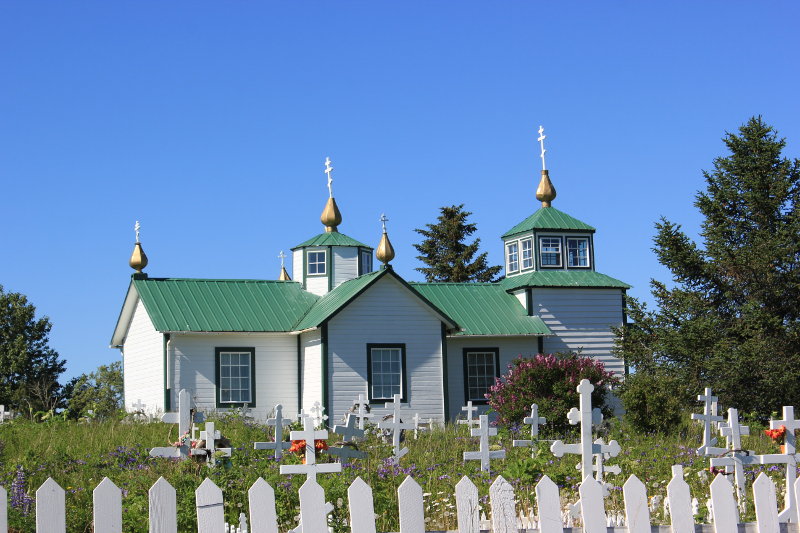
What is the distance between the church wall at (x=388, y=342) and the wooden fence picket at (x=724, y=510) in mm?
18934

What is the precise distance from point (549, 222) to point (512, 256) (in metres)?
1.58

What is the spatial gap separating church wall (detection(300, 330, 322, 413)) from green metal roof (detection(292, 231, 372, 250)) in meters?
3.45

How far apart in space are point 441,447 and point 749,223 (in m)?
12.5

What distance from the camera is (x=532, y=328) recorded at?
27.3 meters

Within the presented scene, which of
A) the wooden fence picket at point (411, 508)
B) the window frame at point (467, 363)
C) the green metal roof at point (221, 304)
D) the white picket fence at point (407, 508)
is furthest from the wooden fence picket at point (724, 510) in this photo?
the window frame at point (467, 363)

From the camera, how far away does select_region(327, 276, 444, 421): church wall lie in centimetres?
2486

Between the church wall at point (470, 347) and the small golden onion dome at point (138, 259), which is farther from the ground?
the small golden onion dome at point (138, 259)

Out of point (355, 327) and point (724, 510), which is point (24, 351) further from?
point (724, 510)

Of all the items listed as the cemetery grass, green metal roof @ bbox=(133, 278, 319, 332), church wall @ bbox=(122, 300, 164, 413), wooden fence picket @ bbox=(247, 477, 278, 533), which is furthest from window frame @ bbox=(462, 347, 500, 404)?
wooden fence picket @ bbox=(247, 477, 278, 533)

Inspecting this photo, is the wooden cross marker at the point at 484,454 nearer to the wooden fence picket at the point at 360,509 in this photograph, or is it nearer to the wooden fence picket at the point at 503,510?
the wooden fence picket at the point at 503,510

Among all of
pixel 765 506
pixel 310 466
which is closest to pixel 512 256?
pixel 310 466

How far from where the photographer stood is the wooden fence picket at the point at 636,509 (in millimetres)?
5809

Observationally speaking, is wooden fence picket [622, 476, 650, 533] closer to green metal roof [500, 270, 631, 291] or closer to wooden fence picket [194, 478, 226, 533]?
wooden fence picket [194, 478, 226, 533]

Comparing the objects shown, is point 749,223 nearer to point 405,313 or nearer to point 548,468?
point 405,313
